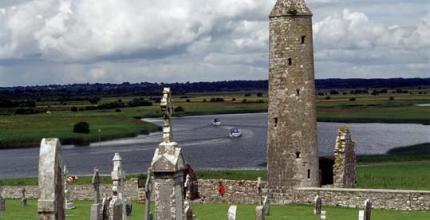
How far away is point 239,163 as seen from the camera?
6141 cm

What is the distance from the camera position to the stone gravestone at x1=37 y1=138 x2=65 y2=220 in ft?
35.1

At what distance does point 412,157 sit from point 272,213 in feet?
97.7

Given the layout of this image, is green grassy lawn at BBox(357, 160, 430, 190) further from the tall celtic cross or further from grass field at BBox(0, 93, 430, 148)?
grass field at BBox(0, 93, 430, 148)

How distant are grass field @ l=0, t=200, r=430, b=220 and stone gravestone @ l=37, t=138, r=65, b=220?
48.1 ft

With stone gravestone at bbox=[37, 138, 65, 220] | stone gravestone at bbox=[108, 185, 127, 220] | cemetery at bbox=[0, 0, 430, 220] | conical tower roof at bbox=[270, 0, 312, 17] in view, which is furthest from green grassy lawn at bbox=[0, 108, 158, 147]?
stone gravestone at bbox=[37, 138, 65, 220]

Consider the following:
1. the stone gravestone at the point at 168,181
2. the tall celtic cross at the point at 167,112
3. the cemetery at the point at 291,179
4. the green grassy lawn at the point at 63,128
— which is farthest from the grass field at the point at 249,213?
Result: the green grassy lawn at the point at 63,128

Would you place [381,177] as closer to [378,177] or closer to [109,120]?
[378,177]

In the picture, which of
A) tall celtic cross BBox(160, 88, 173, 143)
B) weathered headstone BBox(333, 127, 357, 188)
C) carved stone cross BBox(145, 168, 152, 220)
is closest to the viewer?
tall celtic cross BBox(160, 88, 173, 143)

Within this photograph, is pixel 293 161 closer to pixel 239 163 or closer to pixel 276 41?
pixel 276 41

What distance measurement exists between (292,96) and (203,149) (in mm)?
44931

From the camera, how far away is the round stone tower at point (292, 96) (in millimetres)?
32188

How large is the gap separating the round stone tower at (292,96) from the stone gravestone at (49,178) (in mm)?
21862

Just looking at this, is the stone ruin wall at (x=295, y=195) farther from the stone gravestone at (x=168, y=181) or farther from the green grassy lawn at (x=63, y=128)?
the green grassy lawn at (x=63, y=128)

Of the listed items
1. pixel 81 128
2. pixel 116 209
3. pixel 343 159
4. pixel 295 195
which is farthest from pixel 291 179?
pixel 81 128
